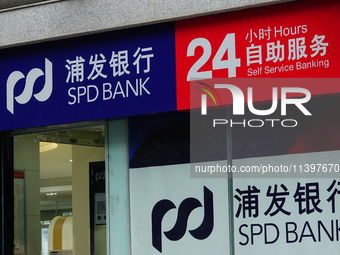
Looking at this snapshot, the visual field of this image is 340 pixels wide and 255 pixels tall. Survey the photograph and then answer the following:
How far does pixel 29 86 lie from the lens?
1095cm

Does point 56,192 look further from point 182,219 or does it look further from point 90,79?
point 182,219

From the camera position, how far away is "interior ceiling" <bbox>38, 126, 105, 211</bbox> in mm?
10906

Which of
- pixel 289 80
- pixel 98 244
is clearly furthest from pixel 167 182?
pixel 289 80

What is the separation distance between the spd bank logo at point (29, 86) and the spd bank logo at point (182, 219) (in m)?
2.17

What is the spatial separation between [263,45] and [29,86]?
3294mm

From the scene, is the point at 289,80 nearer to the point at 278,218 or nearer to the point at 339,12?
the point at 339,12

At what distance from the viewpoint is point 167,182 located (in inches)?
402

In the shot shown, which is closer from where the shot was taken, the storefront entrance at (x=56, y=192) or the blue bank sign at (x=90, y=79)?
the blue bank sign at (x=90, y=79)

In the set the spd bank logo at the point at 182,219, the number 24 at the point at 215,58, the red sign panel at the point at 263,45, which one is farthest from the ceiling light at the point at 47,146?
the number 24 at the point at 215,58

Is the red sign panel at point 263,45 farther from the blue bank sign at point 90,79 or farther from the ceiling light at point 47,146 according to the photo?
the ceiling light at point 47,146

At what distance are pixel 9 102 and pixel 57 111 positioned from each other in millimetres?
771

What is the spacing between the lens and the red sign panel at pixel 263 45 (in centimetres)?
928

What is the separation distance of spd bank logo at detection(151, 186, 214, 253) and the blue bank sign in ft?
3.85

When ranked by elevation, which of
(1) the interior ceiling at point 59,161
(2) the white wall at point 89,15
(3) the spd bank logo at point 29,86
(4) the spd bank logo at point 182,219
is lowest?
(4) the spd bank logo at point 182,219
